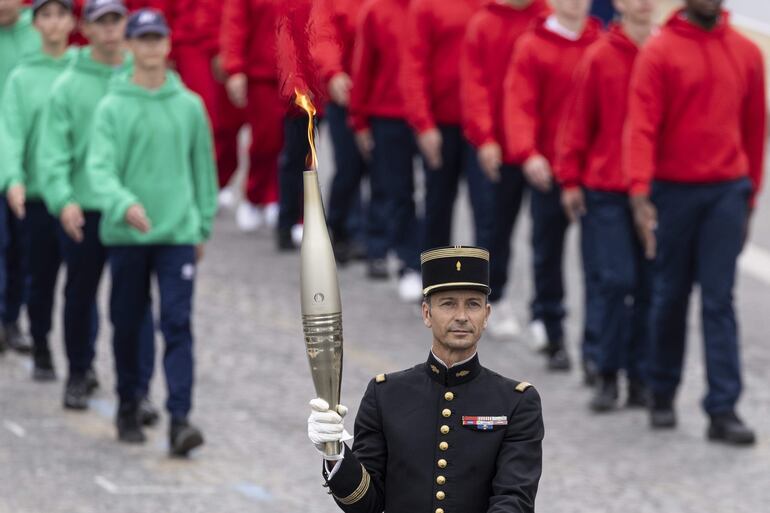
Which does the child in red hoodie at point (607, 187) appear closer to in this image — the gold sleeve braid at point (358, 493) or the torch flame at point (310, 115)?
the gold sleeve braid at point (358, 493)

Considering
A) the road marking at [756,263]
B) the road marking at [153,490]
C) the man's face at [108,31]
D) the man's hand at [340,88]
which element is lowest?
the road marking at [756,263]

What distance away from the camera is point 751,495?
418 inches

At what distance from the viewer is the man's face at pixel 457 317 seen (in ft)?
20.7

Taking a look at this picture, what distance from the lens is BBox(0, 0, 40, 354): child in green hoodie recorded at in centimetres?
1333

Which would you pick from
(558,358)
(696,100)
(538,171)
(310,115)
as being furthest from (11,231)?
(310,115)

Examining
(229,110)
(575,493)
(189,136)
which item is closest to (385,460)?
(575,493)

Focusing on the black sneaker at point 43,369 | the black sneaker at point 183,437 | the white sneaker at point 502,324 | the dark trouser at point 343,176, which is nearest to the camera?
the black sneaker at point 183,437

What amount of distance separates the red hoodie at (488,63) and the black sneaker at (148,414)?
2951 millimetres

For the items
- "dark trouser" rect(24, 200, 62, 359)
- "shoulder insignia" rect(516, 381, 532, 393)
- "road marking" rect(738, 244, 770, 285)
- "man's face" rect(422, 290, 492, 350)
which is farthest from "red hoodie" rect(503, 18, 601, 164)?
"man's face" rect(422, 290, 492, 350)

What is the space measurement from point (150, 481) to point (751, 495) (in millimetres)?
2931

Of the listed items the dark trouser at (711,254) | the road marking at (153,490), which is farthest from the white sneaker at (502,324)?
the road marking at (153,490)

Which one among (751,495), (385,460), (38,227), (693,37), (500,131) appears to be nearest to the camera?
(385,460)

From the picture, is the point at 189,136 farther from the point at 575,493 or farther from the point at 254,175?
the point at 254,175

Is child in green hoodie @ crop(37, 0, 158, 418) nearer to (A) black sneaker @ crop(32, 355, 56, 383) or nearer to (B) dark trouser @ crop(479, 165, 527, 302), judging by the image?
(A) black sneaker @ crop(32, 355, 56, 383)
